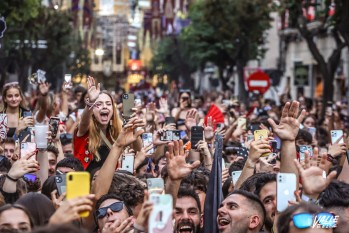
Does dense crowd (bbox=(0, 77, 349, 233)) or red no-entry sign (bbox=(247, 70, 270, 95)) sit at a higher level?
red no-entry sign (bbox=(247, 70, 270, 95))

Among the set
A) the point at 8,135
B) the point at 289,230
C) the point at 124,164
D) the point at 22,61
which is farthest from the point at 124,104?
the point at 22,61

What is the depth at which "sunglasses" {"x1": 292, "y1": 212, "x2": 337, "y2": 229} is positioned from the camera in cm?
601

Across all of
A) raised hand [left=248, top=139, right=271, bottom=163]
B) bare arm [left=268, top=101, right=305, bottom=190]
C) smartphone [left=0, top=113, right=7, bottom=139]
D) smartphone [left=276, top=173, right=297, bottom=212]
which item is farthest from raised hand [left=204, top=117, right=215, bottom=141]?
smartphone [left=276, top=173, right=297, bottom=212]

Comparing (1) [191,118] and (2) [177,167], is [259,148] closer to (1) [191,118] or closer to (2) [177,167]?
(2) [177,167]

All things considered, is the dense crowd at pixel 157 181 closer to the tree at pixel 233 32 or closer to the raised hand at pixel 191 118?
the raised hand at pixel 191 118

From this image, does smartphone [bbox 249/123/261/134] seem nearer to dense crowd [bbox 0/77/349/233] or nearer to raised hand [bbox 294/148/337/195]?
dense crowd [bbox 0/77/349/233]

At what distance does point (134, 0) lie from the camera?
55.2 metres

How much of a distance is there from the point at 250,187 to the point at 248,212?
824 millimetres

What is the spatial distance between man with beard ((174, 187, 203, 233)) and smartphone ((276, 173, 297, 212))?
1555 millimetres

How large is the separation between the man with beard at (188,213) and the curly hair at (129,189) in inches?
11.7

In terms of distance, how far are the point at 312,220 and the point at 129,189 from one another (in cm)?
228

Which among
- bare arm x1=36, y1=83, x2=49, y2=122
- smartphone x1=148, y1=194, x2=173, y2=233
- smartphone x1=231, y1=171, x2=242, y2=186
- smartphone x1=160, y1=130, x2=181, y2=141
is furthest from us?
bare arm x1=36, y1=83, x2=49, y2=122

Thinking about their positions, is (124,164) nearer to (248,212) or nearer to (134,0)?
(248,212)

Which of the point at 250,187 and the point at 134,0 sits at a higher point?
the point at 134,0
